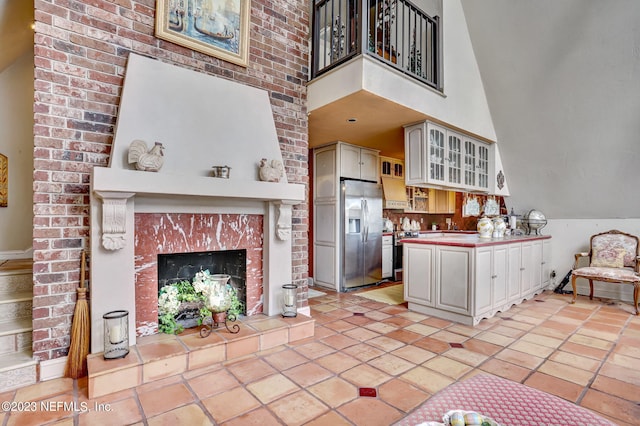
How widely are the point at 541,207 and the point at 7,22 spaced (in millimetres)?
7073

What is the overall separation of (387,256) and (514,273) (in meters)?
2.06

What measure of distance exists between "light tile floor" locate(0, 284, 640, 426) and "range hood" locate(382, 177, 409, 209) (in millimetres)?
2698

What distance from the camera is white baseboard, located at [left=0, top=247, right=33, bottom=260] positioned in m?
3.20

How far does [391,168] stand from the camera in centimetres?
602

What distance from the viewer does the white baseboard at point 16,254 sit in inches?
126

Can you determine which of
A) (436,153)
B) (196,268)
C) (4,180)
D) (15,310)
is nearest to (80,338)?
(15,310)

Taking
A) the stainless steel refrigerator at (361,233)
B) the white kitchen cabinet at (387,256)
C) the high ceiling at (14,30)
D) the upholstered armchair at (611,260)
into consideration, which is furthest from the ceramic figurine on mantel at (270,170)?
the upholstered armchair at (611,260)

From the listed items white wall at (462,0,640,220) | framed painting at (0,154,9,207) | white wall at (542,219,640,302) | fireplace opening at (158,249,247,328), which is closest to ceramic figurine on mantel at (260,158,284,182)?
fireplace opening at (158,249,247,328)

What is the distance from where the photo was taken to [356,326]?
327 centimetres

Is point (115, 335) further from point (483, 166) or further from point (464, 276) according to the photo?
point (483, 166)

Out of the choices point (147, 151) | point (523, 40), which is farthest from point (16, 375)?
point (523, 40)

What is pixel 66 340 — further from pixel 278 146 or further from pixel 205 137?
pixel 278 146

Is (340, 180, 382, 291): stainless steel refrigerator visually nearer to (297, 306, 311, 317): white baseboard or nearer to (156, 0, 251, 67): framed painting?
(297, 306, 311, 317): white baseboard

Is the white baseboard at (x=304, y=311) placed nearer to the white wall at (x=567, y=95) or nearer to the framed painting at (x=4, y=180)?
the framed painting at (x=4, y=180)
